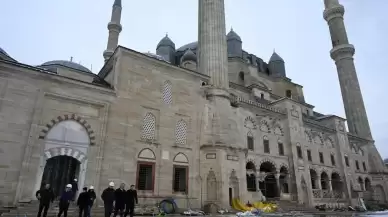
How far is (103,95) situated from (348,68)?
A: 90.7 ft

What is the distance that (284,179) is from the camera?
64.3 feet

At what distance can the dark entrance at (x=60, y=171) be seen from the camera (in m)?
10.4

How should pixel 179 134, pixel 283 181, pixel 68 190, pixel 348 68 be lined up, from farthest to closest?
pixel 348 68 → pixel 283 181 → pixel 179 134 → pixel 68 190

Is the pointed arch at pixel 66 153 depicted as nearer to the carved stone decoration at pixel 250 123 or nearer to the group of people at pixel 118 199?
the group of people at pixel 118 199

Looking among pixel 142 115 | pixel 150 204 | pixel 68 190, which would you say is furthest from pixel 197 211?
pixel 68 190

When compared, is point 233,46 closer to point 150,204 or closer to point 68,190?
point 150,204

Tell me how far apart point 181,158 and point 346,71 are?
24.8m

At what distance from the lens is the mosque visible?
9531 millimetres

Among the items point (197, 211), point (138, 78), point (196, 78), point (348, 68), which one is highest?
point (348, 68)

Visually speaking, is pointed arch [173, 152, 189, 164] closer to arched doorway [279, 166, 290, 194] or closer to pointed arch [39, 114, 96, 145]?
pointed arch [39, 114, 96, 145]

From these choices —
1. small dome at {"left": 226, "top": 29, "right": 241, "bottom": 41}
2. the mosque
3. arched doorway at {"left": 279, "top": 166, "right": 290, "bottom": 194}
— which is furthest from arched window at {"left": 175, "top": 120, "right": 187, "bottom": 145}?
small dome at {"left": 226, "top": 29, "right": 241, "bottom": 41}

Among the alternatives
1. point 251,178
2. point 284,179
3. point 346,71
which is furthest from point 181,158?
point 346,71

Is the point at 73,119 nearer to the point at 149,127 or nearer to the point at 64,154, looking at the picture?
the point at 64,154

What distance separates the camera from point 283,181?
1956 centimetres
